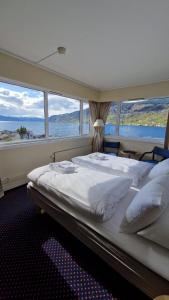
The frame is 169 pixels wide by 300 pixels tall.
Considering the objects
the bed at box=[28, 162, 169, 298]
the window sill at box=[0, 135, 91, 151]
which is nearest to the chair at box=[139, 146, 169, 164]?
the window sill at box=[0, 135, 91, 151]

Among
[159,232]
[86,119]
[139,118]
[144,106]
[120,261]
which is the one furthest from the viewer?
[86,119]

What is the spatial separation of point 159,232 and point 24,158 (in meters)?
2.65

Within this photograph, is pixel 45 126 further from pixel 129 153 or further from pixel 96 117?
pixel 129 153

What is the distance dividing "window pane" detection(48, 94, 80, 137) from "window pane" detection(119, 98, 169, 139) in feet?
4.77

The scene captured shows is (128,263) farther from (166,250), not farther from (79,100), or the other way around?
(79,100)

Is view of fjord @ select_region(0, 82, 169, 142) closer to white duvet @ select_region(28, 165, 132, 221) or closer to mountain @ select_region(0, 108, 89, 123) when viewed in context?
mountain @ select_region(0, 108, 89, 123)

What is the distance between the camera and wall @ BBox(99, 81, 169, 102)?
3473 millimetres

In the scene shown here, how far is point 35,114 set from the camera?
10.3ft

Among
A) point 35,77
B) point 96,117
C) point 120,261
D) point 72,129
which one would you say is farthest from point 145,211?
point 96,117

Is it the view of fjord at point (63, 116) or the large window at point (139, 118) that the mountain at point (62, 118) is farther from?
the large window at point (139, 118)

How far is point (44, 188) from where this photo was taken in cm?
176

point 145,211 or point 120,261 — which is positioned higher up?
point 145,211

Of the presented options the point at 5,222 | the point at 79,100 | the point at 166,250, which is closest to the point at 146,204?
the point at 166,250

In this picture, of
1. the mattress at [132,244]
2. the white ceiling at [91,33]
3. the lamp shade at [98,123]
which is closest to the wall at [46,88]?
the white ceiling at [91,33]
